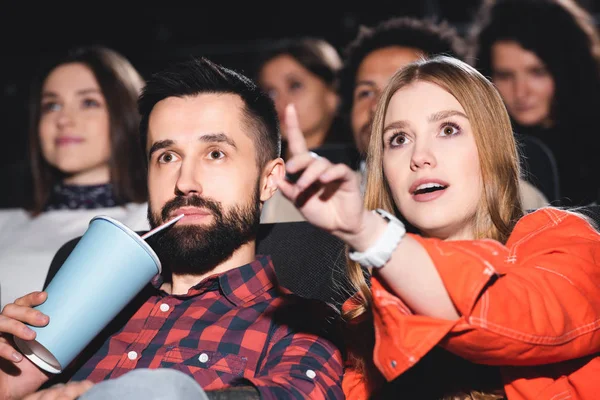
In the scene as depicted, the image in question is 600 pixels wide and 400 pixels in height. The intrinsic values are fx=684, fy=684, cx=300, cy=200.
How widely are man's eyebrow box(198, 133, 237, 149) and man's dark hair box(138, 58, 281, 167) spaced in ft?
0.27

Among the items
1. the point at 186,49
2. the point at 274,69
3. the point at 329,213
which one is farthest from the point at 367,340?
the point at 186,49

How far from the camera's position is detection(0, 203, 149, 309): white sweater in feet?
6.61

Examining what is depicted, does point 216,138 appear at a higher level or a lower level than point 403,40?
lower

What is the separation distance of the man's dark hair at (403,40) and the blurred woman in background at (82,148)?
2.71 ft

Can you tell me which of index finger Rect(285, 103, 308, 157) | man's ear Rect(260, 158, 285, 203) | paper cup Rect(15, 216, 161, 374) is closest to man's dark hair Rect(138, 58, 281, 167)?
man's ear Rect(260, 158, 285, 203)

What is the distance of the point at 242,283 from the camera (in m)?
1.41

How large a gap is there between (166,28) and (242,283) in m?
3.03

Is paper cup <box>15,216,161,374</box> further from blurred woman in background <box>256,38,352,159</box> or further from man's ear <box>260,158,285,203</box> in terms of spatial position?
blurred woman in background <box>256,38,352,159</box>

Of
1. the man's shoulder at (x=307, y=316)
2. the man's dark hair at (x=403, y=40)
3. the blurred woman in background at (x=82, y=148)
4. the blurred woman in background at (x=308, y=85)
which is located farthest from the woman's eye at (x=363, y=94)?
the man's shoulder at (x=307, y=316)

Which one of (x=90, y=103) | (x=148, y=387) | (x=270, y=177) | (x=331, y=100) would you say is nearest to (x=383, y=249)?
(x=148, y=387)

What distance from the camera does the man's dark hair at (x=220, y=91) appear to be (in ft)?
5.00

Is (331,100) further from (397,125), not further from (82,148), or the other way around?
(397,125)

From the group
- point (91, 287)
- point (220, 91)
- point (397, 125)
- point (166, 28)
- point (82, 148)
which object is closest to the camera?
point (91, 287)

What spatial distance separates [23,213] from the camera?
2.38m
